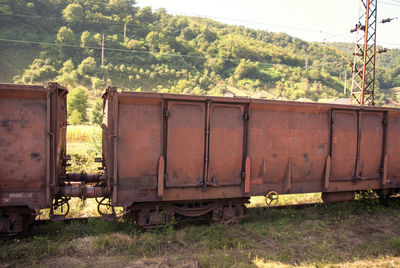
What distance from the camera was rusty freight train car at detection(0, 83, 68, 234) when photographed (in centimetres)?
491

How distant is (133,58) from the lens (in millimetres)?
67562

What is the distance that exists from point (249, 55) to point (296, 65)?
20.4m

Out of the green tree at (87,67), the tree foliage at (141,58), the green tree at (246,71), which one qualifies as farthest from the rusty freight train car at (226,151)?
the green tree at (246,71)

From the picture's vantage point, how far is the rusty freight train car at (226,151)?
5.47 metres

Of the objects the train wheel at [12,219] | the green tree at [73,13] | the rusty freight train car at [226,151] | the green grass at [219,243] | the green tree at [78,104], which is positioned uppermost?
the green tree at [73,13]

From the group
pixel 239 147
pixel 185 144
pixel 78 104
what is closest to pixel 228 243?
pixel 239 147

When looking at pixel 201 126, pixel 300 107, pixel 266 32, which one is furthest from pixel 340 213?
pixel 266 32

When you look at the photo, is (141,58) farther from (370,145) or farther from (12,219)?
(12,219)

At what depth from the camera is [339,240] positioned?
5.96 meters

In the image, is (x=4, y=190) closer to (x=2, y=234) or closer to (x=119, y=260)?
(x=2, y=234)

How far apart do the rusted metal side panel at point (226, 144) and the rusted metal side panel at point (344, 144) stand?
2.68 metres

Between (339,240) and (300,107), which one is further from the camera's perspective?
(300,107)

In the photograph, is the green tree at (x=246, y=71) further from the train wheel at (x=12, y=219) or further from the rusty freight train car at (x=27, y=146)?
the train wheel at (x=12, y=219)

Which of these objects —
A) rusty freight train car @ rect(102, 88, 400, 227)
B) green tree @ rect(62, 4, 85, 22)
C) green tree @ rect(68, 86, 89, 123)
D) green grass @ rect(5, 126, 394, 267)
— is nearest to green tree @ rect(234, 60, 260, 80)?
green tree @ rect(62, 4, 85, 22)
